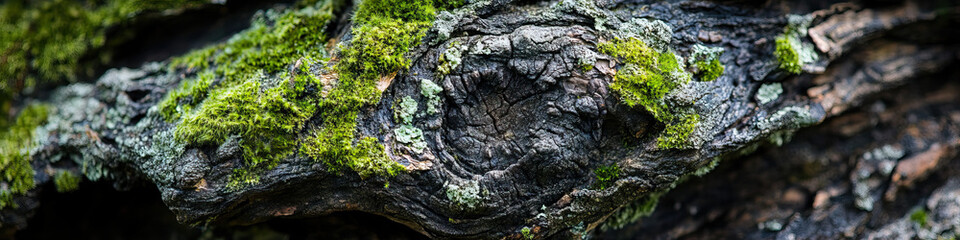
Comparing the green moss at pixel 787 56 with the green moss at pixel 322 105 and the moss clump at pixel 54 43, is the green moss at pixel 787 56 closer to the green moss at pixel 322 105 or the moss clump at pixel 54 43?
the green moss at pixel 322 105

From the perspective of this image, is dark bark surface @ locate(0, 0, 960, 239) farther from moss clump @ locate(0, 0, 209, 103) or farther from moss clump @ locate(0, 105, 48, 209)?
moss clump @ locate(0, 0, 209, 103)

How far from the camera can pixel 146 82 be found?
3824 mm

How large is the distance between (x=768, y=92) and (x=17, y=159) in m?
5.27

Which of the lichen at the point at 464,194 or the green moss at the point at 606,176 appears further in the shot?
the green moss at the point at 606,176

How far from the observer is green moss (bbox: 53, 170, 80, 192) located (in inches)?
151

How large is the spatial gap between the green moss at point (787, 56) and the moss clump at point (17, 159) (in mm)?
5262

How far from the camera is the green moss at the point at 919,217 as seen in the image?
4.17m

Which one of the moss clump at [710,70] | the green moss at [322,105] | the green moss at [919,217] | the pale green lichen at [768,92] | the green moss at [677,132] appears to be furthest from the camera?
the green moss at [919,217]

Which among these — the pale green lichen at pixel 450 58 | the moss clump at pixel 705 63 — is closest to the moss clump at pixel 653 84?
the moss clump at pixel 705 63

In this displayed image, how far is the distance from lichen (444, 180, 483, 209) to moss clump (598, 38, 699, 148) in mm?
977

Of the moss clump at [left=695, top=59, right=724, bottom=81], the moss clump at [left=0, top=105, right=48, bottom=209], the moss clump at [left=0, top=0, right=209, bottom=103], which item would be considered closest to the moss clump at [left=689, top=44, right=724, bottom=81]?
the moss clump at [left=695, top=59, right=724, bottom=81]

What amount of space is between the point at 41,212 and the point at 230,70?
7.39ft

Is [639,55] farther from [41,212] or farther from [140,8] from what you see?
[41,212]

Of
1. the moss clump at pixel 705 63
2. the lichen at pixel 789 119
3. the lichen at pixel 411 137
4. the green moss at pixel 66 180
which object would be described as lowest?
the green moss at pixel 66 180
